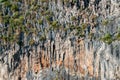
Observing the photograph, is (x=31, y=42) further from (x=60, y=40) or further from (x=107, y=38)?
(x=107, y=38)

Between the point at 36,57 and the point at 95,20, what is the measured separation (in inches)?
362

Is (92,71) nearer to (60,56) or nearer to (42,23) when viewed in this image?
(60,56)

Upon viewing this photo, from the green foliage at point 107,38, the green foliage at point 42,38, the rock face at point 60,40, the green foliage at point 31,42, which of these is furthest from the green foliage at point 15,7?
the green foliage at point 107,38

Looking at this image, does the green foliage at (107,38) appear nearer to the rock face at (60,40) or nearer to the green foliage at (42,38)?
the rock face at (60,40)

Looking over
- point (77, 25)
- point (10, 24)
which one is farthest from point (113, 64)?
point (10, 24)

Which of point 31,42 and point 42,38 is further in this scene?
point 31,42

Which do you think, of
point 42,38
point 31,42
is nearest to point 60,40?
point 42,38

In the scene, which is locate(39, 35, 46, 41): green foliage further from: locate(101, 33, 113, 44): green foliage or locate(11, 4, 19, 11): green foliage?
locate(101, 33, 113, 44): green foliage

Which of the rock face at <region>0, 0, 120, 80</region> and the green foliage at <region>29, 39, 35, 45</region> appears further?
the green foliage at <region>29, 39, 35, 45</region>

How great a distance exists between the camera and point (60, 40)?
59.6 metres

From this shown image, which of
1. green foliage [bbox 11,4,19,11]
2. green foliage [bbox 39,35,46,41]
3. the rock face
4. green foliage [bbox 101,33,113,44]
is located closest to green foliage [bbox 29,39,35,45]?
the rock face

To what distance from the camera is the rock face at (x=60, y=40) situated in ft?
182

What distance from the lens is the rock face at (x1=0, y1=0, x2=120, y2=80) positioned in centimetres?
5544

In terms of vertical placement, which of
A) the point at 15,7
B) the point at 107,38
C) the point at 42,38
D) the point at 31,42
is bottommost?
the point at 31,42
